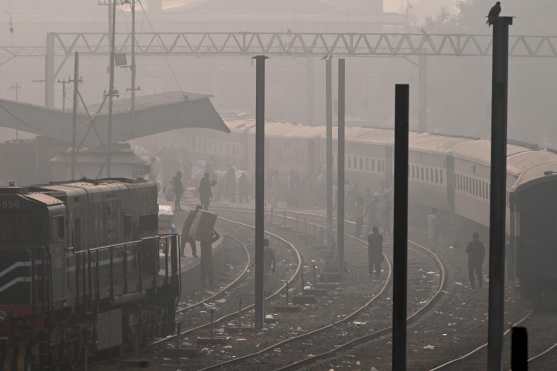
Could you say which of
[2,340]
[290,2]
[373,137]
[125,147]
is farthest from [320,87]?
[2,340]

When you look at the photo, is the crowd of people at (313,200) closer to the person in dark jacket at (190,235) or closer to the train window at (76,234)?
the person in dark jacket at (190,235)

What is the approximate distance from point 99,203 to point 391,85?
11988cm

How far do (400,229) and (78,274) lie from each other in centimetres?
664

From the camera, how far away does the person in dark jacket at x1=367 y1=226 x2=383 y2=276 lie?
38.5 m

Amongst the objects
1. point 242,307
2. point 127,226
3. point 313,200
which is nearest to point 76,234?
point 127,226

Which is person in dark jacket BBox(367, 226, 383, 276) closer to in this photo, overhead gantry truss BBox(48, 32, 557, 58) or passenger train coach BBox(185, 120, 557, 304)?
passenger train coach BBox(185, 120, 557, 304)

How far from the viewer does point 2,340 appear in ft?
69.7

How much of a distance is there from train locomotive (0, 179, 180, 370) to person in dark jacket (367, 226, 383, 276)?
11.8m

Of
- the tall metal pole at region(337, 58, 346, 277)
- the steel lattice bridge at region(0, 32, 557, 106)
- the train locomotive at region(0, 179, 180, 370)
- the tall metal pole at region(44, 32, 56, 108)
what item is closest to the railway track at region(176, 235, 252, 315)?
the tall metal pole at region(337, 58, 346, 277)

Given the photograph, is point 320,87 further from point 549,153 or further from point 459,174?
point 549,153

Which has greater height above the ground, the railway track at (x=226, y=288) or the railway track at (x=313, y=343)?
the railway track at (x=313, y=343)

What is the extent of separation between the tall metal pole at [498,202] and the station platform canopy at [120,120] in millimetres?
36507

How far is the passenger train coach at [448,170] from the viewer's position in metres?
31.6

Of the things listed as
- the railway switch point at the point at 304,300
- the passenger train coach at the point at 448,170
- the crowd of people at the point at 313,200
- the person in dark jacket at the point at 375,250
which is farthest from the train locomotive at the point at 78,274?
the person in dark jacket at the point at 375,250
